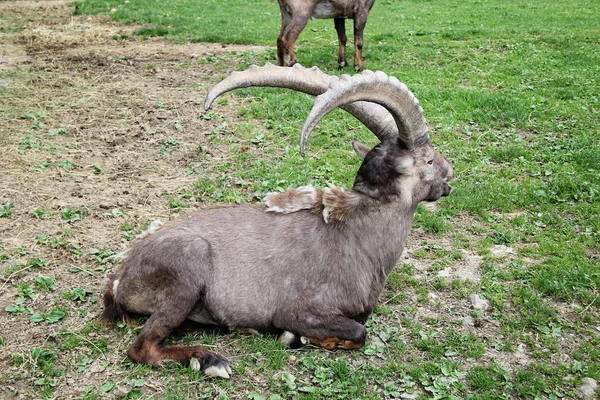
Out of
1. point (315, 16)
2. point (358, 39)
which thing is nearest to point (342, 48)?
point (358, 39)

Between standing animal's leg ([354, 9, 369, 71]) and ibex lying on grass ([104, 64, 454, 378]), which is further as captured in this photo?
standing animal's leg ([354, 9, 369, 71])

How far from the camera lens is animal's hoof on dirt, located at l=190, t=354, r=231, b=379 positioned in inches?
182

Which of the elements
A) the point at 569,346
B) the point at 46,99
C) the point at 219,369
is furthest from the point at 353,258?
the point at 46,99

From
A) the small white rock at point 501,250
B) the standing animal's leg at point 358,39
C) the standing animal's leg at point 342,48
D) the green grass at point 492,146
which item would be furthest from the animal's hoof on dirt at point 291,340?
the standing animal's leg at point 342,48

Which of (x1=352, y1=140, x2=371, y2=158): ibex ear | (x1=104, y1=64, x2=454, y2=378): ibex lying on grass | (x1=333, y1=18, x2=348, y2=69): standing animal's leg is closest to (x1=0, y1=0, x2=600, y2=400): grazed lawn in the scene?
(x1=104, y1=64, x2=454, y2=378): ibex lying on grass

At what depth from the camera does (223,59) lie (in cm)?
1369

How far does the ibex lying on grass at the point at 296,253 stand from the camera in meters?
4.87

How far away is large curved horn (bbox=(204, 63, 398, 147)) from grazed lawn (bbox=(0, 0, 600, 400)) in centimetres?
165

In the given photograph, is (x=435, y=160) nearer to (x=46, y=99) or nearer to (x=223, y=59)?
(x=46, y=99)

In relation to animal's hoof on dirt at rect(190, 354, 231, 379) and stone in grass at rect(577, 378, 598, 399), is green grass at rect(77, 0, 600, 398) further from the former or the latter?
animal's hoof on dirt at rect(190, 354, 231, 379)

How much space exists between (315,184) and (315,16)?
21.9ft

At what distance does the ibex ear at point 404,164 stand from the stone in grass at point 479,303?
146 centimetres

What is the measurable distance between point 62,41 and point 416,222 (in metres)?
11.8

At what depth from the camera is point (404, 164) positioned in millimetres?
5137
